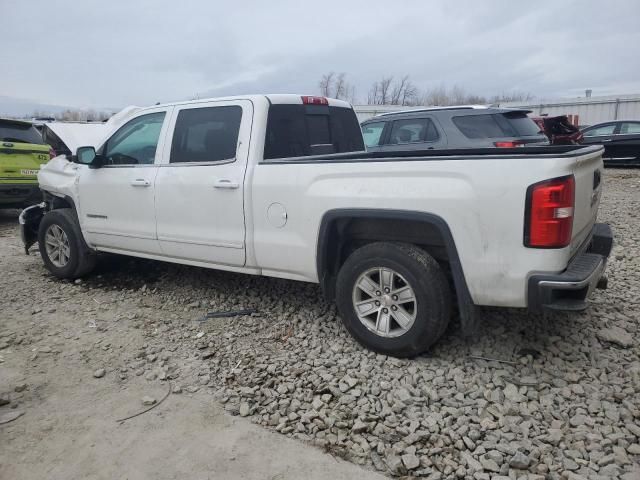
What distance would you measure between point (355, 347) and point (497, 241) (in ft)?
4.50

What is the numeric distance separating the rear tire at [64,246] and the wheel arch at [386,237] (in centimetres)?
306

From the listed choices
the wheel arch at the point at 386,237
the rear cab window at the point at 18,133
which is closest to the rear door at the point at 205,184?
the wheel arch at the point at 386,237

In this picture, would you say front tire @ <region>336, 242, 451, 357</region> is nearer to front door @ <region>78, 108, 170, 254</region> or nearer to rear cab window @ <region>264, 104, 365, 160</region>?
rear cab window @ <region>264, 104, 365, 160</region>

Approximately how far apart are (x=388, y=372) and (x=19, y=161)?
314 inches

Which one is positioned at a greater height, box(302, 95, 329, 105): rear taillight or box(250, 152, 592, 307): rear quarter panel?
box(302, 95, 329, 105): rear taillight

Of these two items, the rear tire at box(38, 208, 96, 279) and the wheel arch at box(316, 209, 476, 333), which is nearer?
the wheel arch at box(316, 209, 476, 333)

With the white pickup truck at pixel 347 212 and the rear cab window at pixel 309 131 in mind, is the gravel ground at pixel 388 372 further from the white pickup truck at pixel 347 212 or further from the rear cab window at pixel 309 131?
the rear cab window at pixel 309 131

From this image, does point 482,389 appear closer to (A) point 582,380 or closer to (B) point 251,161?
(A) point 582,380

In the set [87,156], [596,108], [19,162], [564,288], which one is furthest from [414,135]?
[596,108]

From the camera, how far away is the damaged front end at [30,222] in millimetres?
5910

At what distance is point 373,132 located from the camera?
9.34 metres

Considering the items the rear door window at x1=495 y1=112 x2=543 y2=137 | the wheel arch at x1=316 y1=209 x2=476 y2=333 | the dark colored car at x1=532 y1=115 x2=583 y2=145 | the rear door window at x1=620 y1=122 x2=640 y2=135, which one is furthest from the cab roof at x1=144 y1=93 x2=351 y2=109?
the rear door window at x1=620 y1=122 x2=640 y2=135

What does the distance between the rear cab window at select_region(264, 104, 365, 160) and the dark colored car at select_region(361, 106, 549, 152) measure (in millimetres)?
2829

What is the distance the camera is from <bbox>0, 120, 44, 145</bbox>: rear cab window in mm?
8703
